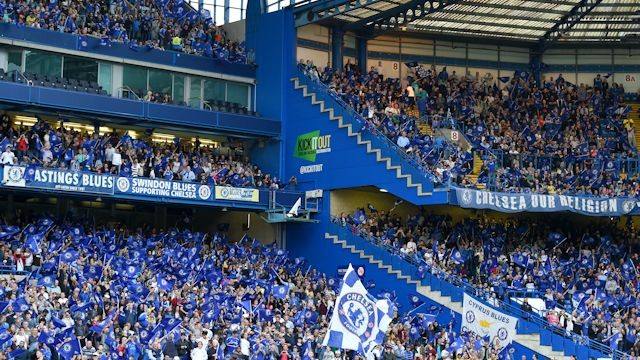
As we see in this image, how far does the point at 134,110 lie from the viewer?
156 ft

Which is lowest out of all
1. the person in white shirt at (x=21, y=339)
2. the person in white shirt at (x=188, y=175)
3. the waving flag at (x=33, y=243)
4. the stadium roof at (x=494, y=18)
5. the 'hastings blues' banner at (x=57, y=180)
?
the person in white shirt at (x=21, y=339)

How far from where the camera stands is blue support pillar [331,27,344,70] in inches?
2133

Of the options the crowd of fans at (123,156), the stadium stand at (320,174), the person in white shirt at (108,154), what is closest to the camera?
the stadium stand at (320,174)

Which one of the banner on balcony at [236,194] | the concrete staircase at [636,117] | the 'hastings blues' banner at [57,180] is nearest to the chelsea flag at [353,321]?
the 'hastings blues' banner at [57,180]

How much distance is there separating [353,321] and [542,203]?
16.6m

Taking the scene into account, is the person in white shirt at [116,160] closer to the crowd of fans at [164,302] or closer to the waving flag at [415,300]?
the crowd of fans at [164,302]

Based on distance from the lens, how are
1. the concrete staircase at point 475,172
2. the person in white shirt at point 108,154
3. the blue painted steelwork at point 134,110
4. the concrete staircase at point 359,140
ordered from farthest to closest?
the concrete staircase at point 475,172
the concrete staircase at point 359,140
the person in white shirt at point 108,154
the blue painted steelwork at point 134,110

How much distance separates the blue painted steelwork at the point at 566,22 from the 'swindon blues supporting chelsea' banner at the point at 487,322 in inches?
717

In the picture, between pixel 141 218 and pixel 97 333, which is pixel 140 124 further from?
pixel 97 333

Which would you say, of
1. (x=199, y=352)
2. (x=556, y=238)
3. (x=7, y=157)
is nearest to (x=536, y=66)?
(x=556, y=238)

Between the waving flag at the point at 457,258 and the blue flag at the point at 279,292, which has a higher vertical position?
the waving flag at the point at 457,258

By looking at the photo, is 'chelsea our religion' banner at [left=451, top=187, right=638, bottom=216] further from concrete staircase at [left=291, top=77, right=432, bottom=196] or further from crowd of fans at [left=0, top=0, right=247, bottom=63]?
crowd of fans at [left=0, top=0, right=247, bottom=63]

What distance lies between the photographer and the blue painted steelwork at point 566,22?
5522 centimetres

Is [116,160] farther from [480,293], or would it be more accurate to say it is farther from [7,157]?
[480,293]
